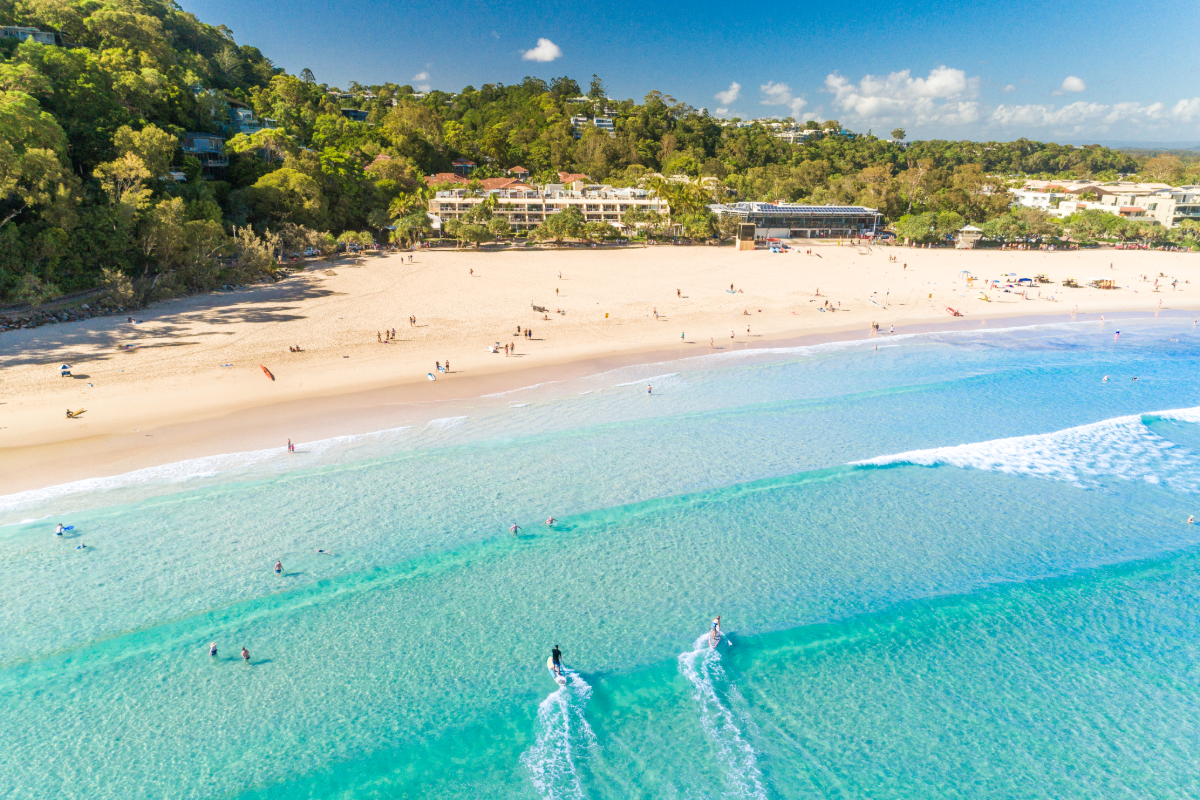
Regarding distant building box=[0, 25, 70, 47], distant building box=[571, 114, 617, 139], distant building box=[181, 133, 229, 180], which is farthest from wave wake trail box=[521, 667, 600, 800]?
distant building box=[571, 114, 617, 139]

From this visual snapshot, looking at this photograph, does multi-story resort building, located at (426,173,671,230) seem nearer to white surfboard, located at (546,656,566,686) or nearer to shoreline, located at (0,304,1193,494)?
shoreline, located at (0,304,1193,494)

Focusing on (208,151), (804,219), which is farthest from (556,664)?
(804,219)

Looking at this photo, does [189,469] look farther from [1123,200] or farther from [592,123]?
[1123,200]

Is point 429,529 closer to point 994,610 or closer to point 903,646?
point 903,646

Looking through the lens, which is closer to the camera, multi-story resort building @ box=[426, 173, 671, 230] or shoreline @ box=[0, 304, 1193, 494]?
shoreline @ box=[0, 304, 1193, 494]

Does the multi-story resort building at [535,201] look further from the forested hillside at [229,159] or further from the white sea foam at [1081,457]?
the white sea foam at [1081,457]

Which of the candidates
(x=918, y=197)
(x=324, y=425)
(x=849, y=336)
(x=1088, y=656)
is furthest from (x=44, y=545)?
(x=918, y=197)
